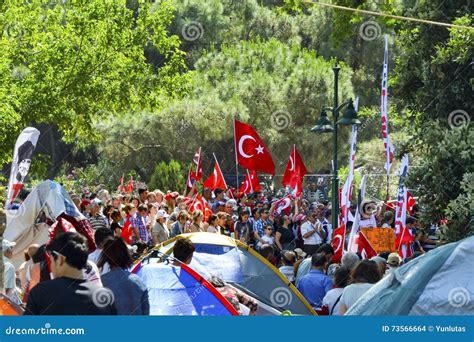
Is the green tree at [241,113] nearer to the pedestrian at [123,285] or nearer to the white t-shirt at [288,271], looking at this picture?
the white t-shirt at [288,271]

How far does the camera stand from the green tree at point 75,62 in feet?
80.5

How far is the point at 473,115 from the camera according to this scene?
18.4 metres

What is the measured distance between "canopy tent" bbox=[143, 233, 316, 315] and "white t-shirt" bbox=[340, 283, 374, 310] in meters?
3.14

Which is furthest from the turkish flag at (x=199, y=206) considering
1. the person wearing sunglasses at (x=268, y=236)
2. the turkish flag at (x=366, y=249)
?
the turkish flag at (x=366, y=249)

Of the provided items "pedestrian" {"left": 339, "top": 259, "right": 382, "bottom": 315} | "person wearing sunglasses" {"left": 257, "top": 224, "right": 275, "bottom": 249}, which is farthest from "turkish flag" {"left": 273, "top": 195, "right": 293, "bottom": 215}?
"pedestrian" {"left": 339, "top": 259, "right": 382, "bottom": 315}

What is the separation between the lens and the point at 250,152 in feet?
Result: 71.2

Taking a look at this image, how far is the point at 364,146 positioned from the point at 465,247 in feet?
114

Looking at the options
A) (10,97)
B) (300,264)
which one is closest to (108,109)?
(10,97)

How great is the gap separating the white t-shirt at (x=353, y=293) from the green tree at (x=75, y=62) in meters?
14.7

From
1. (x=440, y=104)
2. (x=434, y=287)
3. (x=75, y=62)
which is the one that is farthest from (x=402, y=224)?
(x=75, y=62)

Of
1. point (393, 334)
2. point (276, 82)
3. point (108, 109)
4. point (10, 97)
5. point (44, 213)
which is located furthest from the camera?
point (276, 82)

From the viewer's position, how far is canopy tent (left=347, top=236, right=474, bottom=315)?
26.4 ft

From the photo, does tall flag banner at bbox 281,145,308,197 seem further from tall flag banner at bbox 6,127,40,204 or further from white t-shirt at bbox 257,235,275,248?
tall flag banner at bbox 6,127,40,204

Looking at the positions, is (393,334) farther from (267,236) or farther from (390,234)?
(267,236)
